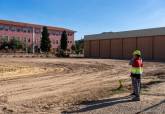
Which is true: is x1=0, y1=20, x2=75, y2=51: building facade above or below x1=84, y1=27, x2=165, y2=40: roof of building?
above

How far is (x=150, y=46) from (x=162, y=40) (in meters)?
2.71

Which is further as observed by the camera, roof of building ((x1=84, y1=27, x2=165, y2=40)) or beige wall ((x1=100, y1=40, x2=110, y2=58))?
beige wall ((x1=100, y1=40, x2=110, y2=58))

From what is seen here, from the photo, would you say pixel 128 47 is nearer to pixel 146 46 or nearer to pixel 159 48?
pixel 146 46

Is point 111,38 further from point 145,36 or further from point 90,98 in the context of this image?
point 90,98

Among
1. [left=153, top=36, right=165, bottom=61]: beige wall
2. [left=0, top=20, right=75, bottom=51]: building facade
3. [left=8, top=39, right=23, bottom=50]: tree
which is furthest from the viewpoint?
[left=0, top=20, right=75, bottom=51]: building facade

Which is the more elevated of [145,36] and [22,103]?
Answer: [145,36]

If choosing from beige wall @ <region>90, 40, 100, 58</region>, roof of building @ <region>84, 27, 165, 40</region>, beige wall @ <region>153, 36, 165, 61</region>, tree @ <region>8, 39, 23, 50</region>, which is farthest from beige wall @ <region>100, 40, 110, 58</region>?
tree @ <region>8, 39, 23, 50</region>

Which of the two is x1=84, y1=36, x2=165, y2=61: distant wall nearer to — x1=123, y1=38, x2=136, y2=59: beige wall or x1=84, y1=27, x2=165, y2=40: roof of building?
x1=123, y1=38, x2=136, y2=59: beige wall

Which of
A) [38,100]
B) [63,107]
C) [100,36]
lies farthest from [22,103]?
[100,36]

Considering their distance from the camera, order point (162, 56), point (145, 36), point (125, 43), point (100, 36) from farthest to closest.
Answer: point (100, 36) < point (125, 43) < point (145, 36) < point (162, 56)

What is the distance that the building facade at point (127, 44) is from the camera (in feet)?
172

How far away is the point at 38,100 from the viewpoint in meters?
11.5

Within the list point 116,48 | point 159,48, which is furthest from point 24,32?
point 159,48

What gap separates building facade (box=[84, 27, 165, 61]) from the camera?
172 ft
